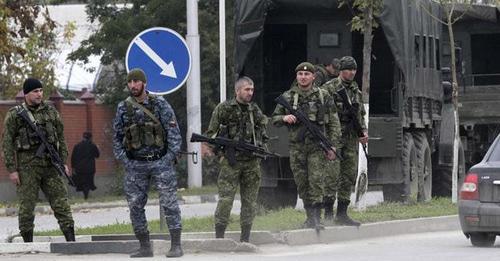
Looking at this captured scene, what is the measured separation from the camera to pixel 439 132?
2347 centimetres

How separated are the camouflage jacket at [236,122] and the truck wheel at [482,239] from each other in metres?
2.40

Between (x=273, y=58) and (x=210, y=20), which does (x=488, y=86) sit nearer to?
(x=273, y=58)

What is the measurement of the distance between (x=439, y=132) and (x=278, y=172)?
4936 millimetres

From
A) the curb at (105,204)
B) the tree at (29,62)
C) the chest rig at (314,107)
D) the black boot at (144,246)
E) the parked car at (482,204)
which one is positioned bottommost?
the curb at (105,204)

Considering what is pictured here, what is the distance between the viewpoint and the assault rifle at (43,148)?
1423cm

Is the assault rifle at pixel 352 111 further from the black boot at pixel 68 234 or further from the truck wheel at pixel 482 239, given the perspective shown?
the black boot at pixel 68 234

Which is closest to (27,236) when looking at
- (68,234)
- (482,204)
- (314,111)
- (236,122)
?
(68,234)

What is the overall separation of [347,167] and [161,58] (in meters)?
2.77

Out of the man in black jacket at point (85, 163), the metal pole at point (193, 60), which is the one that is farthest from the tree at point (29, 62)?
the metal pole at point (193, 60)

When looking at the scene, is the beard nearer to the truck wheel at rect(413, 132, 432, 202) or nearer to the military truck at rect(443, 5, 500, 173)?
the truck wheel at rect(413, 132, 432, 202)

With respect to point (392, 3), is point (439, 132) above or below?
below

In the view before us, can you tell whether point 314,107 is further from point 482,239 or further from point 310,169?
point 482,239

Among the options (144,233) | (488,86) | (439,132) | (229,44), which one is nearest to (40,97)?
(144,233)

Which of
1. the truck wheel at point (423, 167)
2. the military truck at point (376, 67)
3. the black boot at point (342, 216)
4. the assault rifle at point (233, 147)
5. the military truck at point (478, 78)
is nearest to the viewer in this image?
the assault rifle at point (233, 147)
